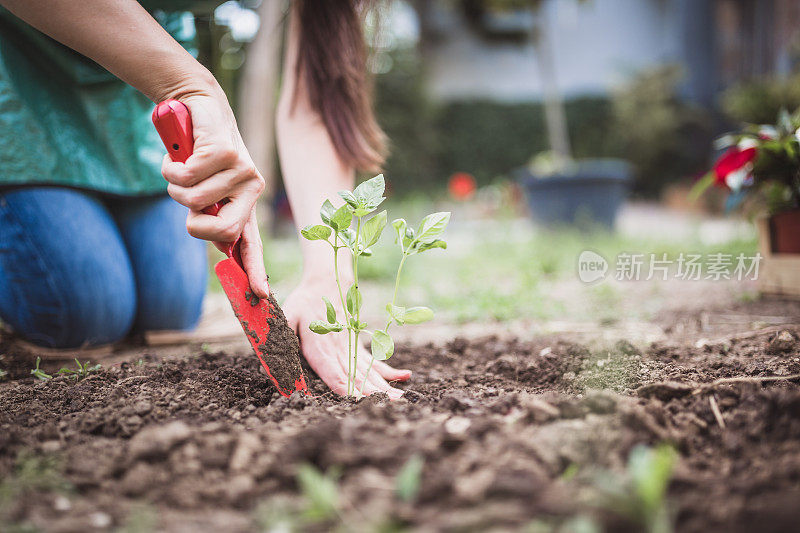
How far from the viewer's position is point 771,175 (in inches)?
92.4

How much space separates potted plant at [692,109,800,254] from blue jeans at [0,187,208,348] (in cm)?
245

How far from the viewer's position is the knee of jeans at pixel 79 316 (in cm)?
196

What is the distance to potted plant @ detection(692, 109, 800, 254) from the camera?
226cm

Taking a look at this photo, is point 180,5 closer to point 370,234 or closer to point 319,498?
point 370,234

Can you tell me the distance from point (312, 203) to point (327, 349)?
1.58ft

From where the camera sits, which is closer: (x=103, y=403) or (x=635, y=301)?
(x=103, y=403)

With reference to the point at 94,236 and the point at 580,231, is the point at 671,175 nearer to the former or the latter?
the point at 580,231

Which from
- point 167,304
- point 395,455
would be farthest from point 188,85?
point 167,304

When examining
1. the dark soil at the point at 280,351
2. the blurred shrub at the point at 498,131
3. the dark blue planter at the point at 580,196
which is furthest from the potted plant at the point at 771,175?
the blurred shrub at the point at 498,131

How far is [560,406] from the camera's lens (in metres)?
0.95

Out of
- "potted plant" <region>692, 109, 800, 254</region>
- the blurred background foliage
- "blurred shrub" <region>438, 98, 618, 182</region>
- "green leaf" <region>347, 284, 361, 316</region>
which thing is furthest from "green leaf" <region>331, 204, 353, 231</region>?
"blurred shrub" <region>438, 98, 618, 182</region>

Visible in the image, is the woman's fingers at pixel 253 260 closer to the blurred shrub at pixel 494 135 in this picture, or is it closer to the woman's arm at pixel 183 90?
the woman's arm at pixel 183 90

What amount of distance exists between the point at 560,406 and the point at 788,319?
1.53 m

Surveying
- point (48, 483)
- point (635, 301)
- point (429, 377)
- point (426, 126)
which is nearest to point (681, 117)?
point (426, 126)
